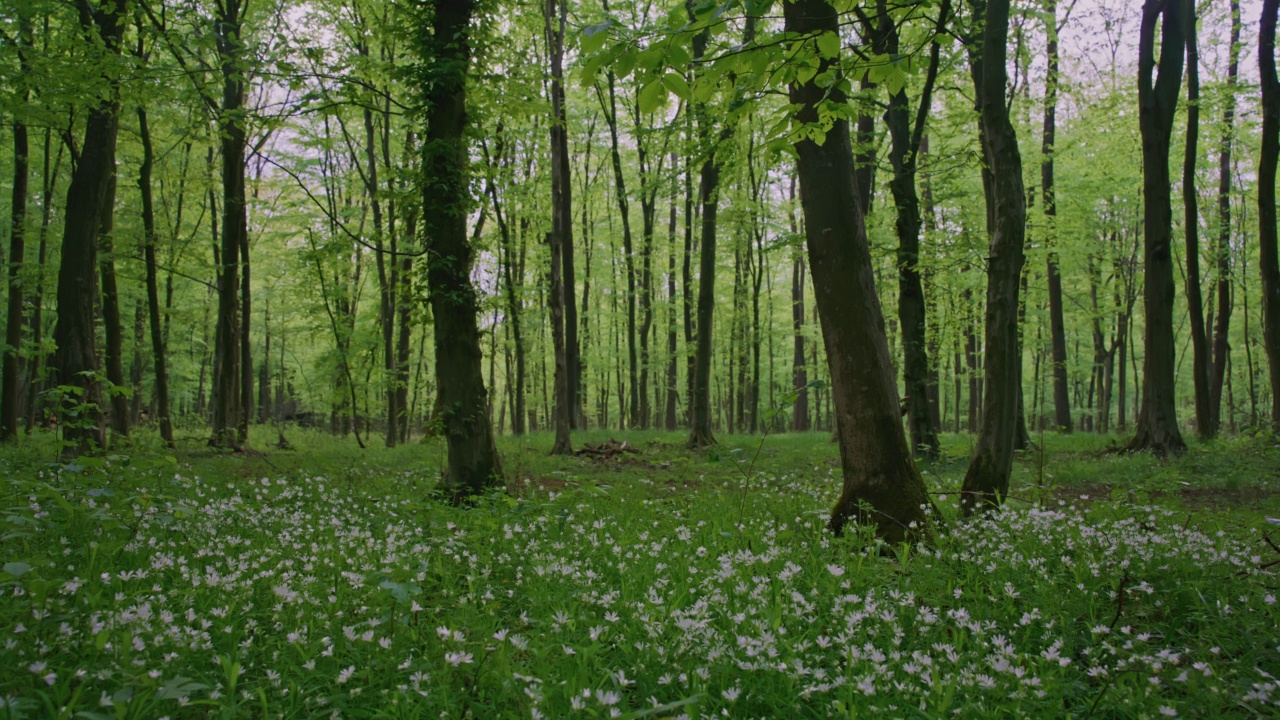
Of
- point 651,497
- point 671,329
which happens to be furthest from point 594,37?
point 671,329

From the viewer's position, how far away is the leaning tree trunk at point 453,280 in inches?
286

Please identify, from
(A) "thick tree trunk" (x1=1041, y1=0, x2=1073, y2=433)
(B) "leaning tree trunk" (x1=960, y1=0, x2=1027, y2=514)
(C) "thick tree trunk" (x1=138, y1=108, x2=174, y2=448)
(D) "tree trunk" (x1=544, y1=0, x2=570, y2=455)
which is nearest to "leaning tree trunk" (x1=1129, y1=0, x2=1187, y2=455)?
(A) "thick tree trunk" (x1=1041, y1=0, x2=1073, y2=433)

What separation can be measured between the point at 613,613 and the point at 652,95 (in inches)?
101

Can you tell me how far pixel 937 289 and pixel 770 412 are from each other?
47.1ft

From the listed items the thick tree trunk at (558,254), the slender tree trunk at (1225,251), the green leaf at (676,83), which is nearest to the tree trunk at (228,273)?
the thick tree trunk at (558,254)

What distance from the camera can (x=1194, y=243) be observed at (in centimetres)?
1303

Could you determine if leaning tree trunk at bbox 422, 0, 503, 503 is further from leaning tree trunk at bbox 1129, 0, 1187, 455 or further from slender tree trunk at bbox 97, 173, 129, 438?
leaning tree trunk at bbox 1129, 0, 1187, 455

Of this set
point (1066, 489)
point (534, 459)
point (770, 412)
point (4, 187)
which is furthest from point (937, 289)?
point (4, 187)

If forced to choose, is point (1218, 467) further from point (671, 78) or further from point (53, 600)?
point (53, 600)

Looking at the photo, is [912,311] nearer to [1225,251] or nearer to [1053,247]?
[1053,247]

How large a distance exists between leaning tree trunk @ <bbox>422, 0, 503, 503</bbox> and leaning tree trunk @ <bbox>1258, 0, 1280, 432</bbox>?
599 inches

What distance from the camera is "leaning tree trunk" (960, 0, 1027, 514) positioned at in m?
5.99

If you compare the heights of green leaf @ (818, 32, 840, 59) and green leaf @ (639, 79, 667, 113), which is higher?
green leaf @ (818, 32, 840, 59)

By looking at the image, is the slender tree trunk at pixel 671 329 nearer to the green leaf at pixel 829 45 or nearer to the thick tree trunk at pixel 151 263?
the thick tree trunk at pixel 151 263
